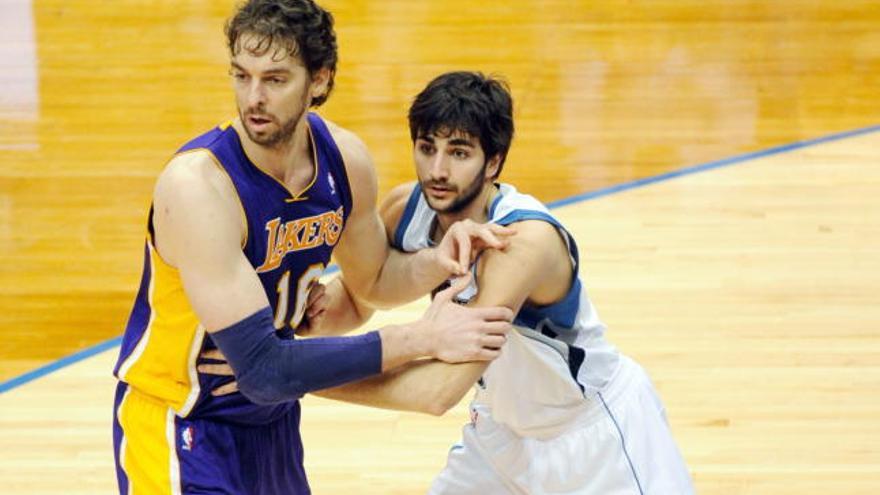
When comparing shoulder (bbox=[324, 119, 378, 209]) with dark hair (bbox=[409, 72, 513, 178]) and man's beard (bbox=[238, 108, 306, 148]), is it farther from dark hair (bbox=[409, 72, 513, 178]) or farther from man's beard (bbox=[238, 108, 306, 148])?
man's beard (bbox=[238, 108, 306, 148])

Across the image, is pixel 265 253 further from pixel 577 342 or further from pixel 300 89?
pixel 577 342

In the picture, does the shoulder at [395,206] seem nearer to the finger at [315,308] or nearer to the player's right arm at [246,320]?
the finger at [315,308]

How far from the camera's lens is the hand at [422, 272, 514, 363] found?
3611 millimetres

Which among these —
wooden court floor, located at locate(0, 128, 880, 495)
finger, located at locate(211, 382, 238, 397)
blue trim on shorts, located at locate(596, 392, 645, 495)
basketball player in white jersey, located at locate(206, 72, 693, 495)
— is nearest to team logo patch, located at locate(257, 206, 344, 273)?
basketball player in white jersey, located at locate(206, 72, 693, 495)

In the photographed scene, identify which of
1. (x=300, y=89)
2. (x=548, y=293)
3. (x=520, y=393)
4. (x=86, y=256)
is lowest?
(x=86, y=256)

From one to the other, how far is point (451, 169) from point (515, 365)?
1.81ft

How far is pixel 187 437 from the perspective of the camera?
3.76m

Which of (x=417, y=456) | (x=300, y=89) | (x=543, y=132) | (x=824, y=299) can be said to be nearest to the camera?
(x=300, y=89)

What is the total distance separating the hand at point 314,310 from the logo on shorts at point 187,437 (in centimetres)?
40

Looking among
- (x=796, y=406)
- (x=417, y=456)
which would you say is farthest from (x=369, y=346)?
(x=796, y=406)

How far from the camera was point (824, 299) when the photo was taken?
6.67 metres

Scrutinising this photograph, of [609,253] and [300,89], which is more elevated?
[300,89]

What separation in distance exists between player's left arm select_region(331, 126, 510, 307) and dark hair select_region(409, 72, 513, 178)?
7.0 inches

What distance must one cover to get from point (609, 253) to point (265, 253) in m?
3.69
